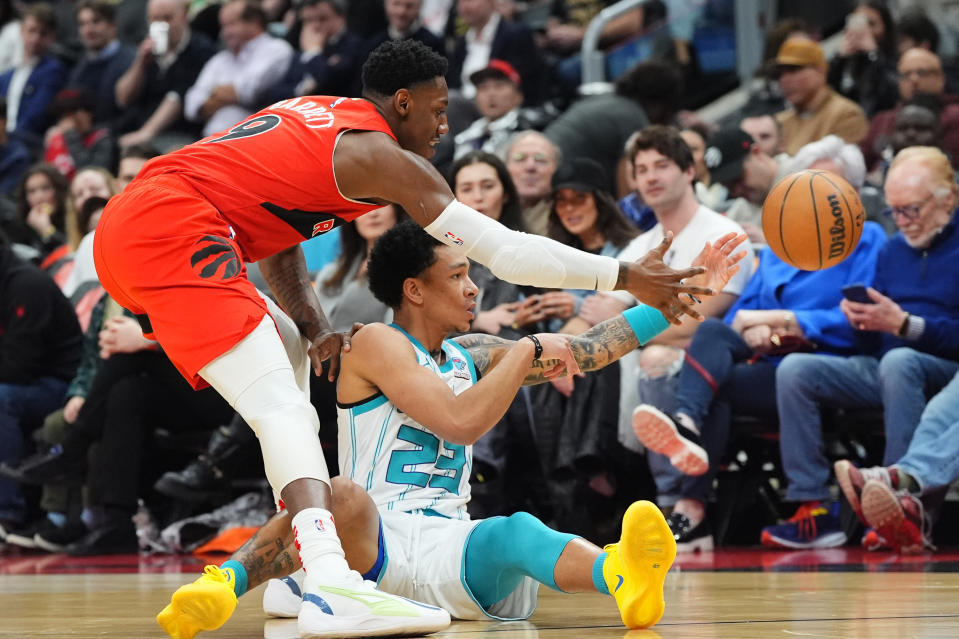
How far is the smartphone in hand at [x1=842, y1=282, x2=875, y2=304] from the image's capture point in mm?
5520

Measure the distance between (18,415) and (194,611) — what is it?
4.66 m

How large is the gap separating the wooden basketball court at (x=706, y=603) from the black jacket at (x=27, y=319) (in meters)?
1.93

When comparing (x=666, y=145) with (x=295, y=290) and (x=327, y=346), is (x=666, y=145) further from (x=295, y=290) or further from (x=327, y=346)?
(x=327, y=346)

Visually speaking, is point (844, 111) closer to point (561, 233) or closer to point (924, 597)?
point (561, 233)

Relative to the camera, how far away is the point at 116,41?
12.1m

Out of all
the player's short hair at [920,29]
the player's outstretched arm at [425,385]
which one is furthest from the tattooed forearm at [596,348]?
the player's short hair at [920,29]

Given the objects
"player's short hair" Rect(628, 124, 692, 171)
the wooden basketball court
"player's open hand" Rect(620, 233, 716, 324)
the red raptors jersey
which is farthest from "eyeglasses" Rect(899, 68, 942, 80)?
the red raptors jersey

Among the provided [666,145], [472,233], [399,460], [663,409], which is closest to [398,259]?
[472,233]

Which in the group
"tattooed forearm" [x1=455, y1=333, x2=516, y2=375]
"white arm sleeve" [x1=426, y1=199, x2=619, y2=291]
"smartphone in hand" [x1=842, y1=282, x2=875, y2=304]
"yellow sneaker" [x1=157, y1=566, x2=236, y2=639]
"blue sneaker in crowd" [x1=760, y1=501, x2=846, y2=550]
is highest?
"white arm sleeve" [x1=426, y1=199, x2=619, y2=291]

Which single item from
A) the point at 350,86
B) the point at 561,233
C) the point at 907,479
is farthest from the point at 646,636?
the point at 350,86

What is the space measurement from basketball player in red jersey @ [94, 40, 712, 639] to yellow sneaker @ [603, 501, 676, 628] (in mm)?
640

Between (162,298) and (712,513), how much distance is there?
12.0 feet

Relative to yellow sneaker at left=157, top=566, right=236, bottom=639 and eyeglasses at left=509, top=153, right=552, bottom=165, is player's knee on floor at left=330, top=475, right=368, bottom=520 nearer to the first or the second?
yellow sneaker at left=157, top=566, right=236, bottom=639

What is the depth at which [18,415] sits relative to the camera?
7.35 meters
